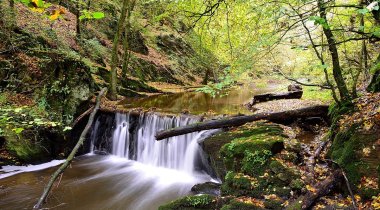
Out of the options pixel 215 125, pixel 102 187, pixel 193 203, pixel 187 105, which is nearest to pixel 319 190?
pixel 193 203

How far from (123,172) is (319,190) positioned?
6839 mm

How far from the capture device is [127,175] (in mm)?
9586

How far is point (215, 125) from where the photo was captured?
8.41m

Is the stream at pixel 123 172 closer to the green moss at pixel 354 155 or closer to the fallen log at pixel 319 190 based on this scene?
the fallen log at pixel 319 190

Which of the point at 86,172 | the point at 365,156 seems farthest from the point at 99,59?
the point at 365,156

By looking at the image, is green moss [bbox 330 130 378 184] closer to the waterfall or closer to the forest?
the forest

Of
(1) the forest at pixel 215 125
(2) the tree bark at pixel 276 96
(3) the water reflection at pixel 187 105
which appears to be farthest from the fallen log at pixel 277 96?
(3) the water reflection at pixel 187 105

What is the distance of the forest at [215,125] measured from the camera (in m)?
4.62

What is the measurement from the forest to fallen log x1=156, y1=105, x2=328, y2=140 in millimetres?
43

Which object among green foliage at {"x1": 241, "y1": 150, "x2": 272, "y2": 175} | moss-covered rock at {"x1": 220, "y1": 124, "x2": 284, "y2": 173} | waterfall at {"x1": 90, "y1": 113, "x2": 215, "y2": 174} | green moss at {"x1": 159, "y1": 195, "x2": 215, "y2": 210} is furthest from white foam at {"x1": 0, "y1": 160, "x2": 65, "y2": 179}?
green foliage at {"x1": 241, "y1": 150, "x2": 272, "y2": 175}

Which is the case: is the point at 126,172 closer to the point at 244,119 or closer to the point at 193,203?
the point at 244,119

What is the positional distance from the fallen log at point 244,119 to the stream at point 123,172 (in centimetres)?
47

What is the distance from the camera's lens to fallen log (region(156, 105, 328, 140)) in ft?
27.6

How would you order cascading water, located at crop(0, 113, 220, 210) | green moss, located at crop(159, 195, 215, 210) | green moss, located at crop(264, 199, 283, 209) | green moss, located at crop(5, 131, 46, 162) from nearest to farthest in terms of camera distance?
green moss, located at crop(264, 199, 283, 209) < green moss, located at crop(159, 195, 215, 210) < cascading water, located at crop(0, 113, 220, 210) < green moss, located at crop(5, 131, 46, 162)
